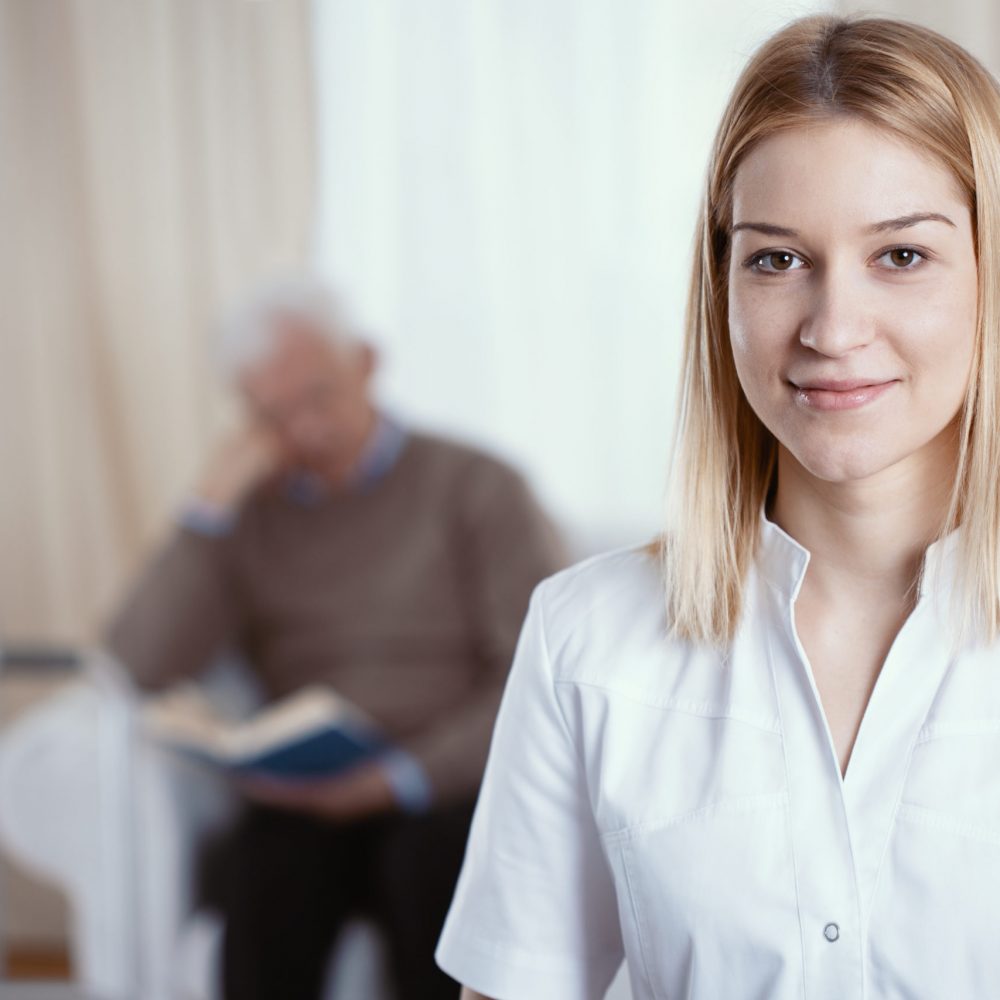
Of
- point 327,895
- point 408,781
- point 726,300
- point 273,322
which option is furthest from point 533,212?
point 726,300

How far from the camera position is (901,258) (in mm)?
866

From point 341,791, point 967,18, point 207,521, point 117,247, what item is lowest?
point 341,791

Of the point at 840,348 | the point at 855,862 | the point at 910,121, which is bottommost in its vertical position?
the point at 855,862

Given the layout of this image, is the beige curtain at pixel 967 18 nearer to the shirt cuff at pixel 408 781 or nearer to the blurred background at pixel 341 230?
the blurred background at pixel 341 230

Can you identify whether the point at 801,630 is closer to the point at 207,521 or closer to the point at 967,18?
the point at 207,521

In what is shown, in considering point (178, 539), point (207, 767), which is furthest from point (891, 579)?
point (178, 539)

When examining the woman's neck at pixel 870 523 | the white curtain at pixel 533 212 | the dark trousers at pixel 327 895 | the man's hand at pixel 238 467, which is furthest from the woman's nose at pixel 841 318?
the white curtain at pixel 533 212

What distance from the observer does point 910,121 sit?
0.85m

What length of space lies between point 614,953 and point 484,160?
6.39 ft

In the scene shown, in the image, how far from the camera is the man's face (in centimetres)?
233

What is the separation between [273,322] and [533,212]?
60 centimetres

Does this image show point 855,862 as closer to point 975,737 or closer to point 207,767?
point 975,737

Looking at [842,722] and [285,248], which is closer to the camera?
[842,722]

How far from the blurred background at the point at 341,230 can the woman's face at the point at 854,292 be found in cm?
148
